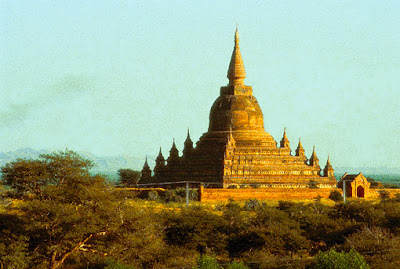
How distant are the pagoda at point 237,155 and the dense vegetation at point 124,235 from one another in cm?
1768

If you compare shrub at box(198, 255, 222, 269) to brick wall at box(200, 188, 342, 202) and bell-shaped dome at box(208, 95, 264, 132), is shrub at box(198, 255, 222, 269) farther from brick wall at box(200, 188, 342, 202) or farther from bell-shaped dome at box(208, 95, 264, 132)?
bell-shaped dome at box(208, 95, 264, 132)

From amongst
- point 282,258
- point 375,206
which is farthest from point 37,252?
point 375,206

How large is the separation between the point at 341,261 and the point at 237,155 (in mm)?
29145

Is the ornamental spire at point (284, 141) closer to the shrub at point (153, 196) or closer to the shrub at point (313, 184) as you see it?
the shrub at point (313, 184)

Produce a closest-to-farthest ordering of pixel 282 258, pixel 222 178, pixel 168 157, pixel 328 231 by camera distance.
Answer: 1. pixel 282 258
2. pixel 328 231
3. pixel 222 178
4. pixel 168 157

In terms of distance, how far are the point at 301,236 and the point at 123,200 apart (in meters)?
9.17

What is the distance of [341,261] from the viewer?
117 ft

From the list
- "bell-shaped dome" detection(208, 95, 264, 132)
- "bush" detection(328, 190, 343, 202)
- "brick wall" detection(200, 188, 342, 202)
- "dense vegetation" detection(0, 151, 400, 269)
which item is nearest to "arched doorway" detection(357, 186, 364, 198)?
"bush" detection(328, 190, 343, 202)

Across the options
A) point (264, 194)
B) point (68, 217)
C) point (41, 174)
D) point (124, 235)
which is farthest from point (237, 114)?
point (68, 217)

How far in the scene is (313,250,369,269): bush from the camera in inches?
1396

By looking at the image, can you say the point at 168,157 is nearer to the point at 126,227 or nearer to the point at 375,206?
the point at 375,206

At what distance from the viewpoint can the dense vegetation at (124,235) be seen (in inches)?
1491

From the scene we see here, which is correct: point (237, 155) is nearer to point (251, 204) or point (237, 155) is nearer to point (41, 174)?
point (251, 204)

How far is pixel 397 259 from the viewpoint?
1495 inches
